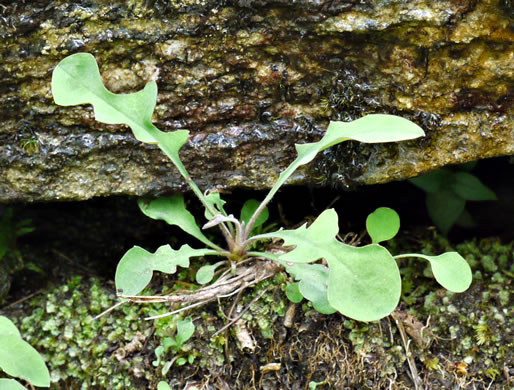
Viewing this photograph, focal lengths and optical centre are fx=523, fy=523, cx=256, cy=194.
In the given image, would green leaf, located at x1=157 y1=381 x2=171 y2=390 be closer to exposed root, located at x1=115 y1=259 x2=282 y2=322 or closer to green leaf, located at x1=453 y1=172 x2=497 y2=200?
exposed root, located at x1=115 y1=259 x2=282 y2=322

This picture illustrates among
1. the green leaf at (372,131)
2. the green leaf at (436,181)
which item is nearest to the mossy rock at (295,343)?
the green leaf at (436,181)

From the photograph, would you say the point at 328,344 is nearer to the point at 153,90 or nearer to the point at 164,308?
the point at 164,308

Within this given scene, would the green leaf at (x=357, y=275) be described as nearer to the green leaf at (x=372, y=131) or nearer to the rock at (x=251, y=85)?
the green leaf at (x=372, y=131)

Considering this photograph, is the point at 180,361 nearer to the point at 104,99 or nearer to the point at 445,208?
the point at 104,99

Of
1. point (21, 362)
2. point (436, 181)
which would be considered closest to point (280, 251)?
point (436, 181)

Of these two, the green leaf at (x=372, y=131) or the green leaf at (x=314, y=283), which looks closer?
the green leaf at (x=372, y=131)

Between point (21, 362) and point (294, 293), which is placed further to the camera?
point (294, 293)

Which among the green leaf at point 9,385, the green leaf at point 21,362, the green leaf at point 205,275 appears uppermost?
the green leaf at point 205,275
